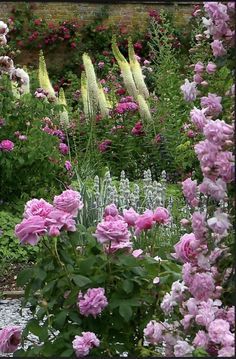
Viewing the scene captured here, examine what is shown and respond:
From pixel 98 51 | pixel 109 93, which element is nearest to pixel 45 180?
pixel 109 93

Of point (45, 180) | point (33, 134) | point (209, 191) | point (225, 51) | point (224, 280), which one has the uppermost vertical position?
point (225, 51)

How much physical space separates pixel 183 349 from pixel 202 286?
18 cm

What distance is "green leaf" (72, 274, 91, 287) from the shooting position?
2473mm

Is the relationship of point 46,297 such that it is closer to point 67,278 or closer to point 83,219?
point 67,278

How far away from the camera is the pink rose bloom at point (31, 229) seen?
2.46 meters

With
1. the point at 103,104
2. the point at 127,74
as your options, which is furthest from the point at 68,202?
the point at 127,74

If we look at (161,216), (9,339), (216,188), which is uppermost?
(216,188)

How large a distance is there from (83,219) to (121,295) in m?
2.65

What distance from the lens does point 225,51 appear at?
2.16m

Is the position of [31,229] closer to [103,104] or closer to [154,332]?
[154,332]

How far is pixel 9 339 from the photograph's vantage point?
2646 mm

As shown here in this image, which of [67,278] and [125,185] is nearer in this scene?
[67,278]

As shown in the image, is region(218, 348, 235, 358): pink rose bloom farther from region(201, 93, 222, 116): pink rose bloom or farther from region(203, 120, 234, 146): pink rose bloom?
region(201, 93, 222, 116): pink rose bloom

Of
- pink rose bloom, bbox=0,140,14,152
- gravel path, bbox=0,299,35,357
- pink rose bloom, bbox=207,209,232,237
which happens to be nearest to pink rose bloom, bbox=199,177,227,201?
pink rose bloom, bbox=207,209,232,237
